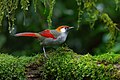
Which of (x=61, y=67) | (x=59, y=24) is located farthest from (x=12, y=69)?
(x=59, y=24)

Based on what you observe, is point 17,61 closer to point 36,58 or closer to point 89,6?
point 36,58

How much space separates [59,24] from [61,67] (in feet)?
7.08

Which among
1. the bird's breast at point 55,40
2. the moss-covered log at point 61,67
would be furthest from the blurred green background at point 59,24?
the moss-covered log at point 61,67

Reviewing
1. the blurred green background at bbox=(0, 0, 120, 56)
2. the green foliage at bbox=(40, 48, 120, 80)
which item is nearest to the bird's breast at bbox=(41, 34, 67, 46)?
the green foliage at bbox=(40, 48, 120, 80)

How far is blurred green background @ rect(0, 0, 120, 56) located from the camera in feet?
16.2

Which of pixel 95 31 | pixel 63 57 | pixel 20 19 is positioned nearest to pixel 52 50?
pixel 63 57

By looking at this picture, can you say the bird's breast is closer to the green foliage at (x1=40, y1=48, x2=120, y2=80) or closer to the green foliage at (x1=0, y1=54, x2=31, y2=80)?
the green foliage at (x1=40, y1=48, x2=120, y2=80)

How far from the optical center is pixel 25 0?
3289mm

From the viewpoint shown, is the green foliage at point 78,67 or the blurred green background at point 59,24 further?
the blurred green background at point 59,24

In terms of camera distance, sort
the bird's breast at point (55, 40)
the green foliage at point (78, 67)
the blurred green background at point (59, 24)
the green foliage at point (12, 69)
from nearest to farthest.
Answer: the green foliage at point (78, 67) < the green foliage at point (12, 69) < the bird's breast at point (55, 40) < the blurred green background at point (59, 24)

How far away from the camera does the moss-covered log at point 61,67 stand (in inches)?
115

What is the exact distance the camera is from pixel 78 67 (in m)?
3.01

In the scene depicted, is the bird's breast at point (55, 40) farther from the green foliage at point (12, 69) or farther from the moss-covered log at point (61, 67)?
the green foliage at point (12, 69)

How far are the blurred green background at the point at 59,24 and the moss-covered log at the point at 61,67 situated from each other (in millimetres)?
1617
